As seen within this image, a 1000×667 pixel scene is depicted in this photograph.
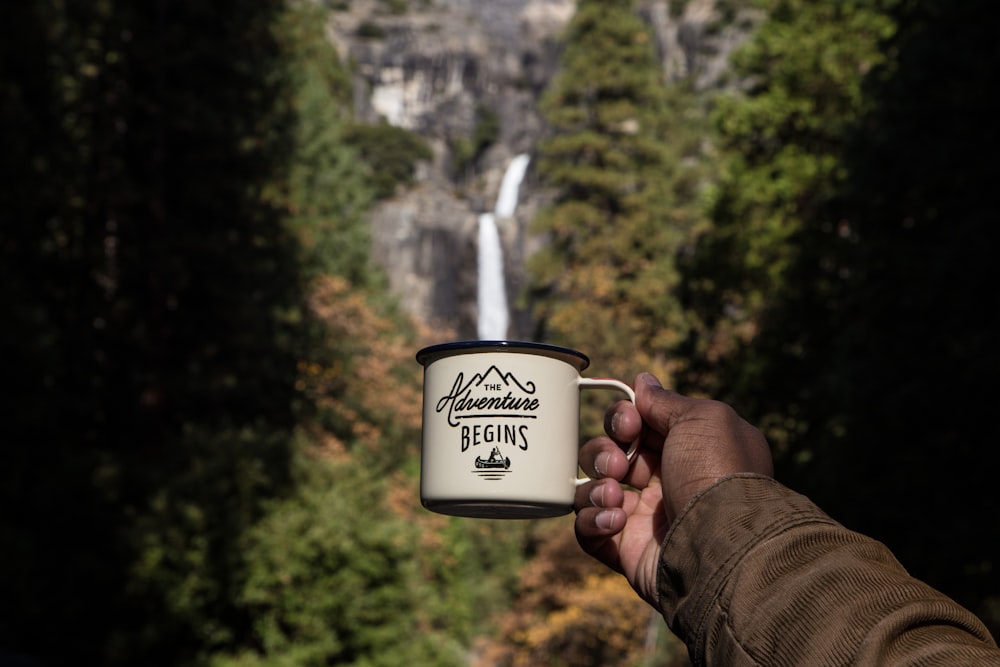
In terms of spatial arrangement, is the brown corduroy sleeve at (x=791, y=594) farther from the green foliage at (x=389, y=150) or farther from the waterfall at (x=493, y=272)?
the green foliage at (x=389, y=150)

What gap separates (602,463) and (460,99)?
70224 mm

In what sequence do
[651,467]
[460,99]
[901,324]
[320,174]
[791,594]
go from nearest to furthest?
[791,594] → [651,467] → [901,324] → [320,174] → [460,99]

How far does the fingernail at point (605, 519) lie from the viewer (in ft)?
6.42

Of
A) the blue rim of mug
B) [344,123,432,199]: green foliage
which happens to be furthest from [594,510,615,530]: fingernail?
[344,123,432,199]: green foliage

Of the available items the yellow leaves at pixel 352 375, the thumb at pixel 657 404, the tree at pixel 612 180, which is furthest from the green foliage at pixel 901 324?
the tree at pixel 612 180

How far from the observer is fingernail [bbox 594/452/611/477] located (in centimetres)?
202

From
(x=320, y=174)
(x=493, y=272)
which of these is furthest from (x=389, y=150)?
(x=320, y=174)

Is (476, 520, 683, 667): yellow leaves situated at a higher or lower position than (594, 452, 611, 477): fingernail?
lower

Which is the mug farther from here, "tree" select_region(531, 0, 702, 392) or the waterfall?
the waterfall

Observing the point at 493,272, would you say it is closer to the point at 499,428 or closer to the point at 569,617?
the point at 569,617

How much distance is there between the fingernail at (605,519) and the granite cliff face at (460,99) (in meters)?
41.2

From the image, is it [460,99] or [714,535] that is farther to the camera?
[460,99]

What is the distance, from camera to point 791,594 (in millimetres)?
1335

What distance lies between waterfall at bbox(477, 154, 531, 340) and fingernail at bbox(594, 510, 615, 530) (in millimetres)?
39134
